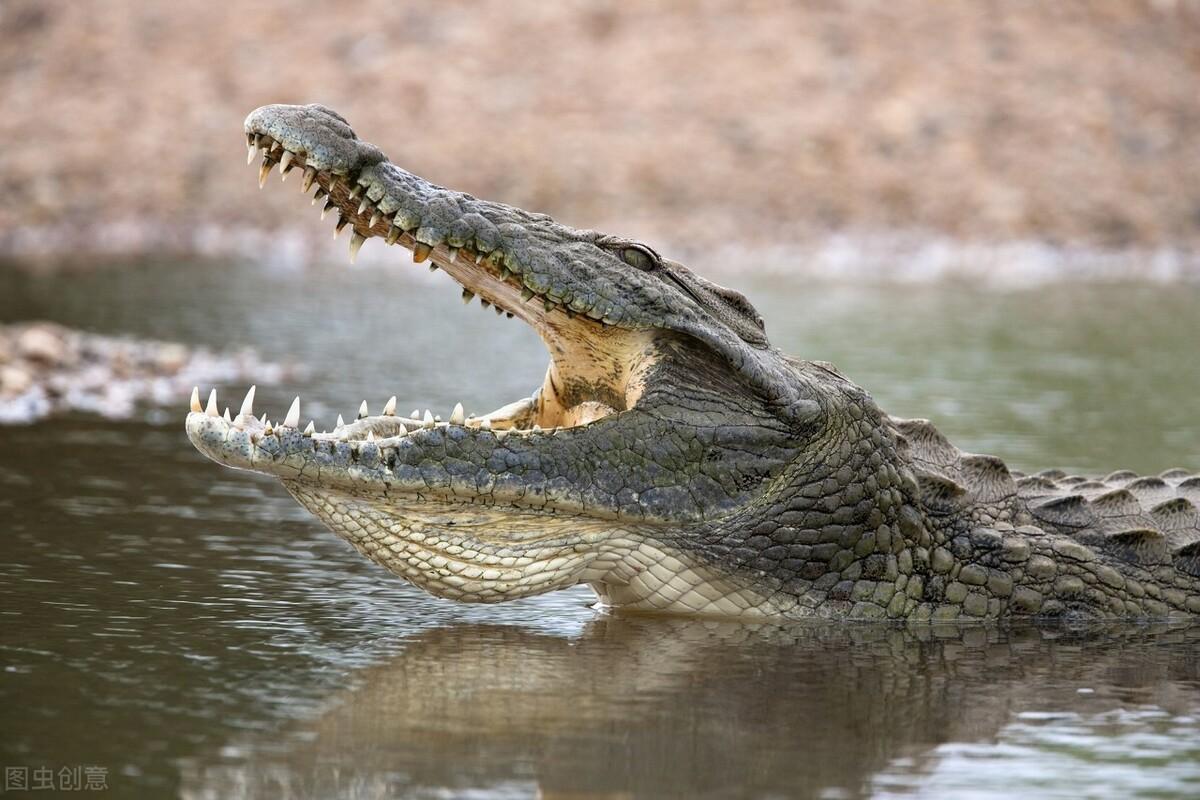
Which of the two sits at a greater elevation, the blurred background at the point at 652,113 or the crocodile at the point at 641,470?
the blurred background at the point at 652,113

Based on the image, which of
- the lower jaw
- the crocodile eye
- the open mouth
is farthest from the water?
the crocodile eye

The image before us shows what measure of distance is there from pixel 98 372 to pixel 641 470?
711 centimetres

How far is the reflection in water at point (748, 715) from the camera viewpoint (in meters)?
4.02

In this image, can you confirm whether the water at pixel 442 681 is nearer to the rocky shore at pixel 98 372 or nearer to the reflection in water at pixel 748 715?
the reflection in water at pixel 748 715

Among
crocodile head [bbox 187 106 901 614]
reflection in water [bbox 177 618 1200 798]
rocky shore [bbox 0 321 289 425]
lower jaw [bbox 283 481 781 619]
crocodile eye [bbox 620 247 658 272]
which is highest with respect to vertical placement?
rocky shore [bbox 0 321 289 425]

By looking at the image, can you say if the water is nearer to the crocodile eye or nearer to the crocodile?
the crocodile

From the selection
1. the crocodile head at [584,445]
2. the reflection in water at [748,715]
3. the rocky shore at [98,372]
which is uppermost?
the rocky shore at [98,372]

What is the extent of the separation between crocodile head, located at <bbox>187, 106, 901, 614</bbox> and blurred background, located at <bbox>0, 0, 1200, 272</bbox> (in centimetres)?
1769

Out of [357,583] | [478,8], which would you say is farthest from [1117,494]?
[478,8]

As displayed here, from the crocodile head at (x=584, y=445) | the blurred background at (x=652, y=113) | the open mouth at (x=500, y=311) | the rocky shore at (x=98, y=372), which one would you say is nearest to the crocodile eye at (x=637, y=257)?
the crocodile head at (x=584, y=445)

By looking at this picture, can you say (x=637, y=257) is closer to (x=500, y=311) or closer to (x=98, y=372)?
(x=500, y=311)

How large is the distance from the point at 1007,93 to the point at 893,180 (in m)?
3.77

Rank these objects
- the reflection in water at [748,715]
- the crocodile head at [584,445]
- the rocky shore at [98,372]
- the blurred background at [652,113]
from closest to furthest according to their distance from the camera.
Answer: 1. the reflection in water at [748,715]
2. the crocodile head at [584,445]
3. the rocky shore at [98,372]
4. the blurred background at [652,113]

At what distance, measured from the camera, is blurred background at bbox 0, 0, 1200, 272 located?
2469 cm
